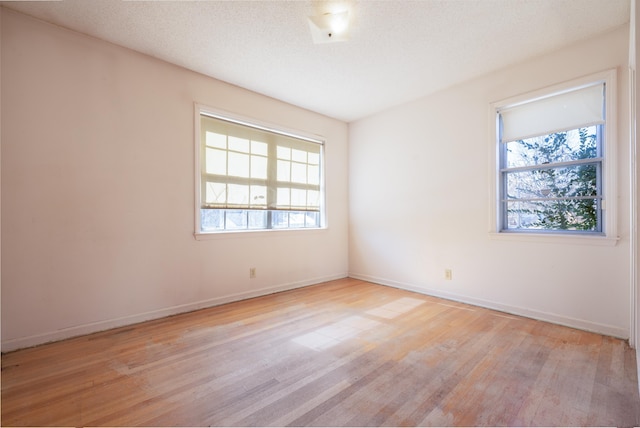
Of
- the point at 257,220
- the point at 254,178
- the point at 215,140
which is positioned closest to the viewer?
the point at 215,140

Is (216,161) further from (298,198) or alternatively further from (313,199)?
(313,199)

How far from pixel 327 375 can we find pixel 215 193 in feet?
7.92

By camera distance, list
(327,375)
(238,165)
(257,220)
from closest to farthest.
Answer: (327,375), (238,165), (257,220)

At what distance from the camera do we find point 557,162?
2.95m

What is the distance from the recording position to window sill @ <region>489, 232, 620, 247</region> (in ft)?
8.56

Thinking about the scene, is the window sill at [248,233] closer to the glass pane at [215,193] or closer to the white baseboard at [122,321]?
the glass pane at [215,193]

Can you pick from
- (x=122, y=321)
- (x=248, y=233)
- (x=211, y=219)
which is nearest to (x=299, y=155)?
(x=248, y=233)

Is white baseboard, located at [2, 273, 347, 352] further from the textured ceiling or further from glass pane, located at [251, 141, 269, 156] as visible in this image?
the textured ceiling

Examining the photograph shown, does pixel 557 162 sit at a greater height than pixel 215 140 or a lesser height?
lesser

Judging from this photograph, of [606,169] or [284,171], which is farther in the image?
[284,171]

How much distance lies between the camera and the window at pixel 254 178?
11.3 feet

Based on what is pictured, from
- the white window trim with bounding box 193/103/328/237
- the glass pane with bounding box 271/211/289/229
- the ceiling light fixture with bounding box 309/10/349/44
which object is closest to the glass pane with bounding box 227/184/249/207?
the white window trim with bounding box 193/103/328/237

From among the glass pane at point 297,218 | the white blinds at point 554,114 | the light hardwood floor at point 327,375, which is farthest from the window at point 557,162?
the glass pane at point 297,218

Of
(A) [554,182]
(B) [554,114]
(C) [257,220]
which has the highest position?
(B) [554,114]
